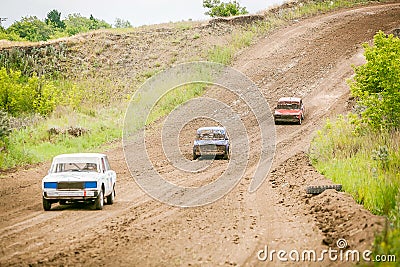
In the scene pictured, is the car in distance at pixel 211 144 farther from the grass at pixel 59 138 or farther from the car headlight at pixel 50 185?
the car headlight at pixel 50 185

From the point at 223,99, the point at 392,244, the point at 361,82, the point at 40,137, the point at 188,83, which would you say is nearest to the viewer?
the point at 392,244

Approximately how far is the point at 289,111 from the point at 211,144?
9696 mm

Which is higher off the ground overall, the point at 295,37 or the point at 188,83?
the point at 295,37

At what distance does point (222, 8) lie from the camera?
7119cm

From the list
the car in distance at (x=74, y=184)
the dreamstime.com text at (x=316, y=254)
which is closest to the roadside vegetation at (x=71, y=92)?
the car in distance at (x=74, y=184)

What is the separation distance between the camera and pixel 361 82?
21672mm

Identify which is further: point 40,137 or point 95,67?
point 95,67

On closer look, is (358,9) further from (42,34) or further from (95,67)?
(42,34)

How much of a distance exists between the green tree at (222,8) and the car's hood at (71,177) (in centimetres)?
5746

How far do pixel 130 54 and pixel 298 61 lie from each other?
1566 centimetres

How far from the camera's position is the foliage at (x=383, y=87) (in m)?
20.0

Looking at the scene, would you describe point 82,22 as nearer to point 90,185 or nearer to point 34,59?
point 34,59

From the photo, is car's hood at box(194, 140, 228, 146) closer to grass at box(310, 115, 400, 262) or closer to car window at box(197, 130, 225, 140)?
car window at box(197, 130, 225, 140)

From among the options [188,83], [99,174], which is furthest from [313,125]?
[99,174]
